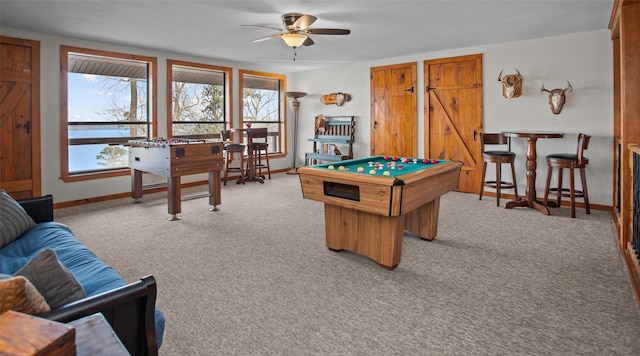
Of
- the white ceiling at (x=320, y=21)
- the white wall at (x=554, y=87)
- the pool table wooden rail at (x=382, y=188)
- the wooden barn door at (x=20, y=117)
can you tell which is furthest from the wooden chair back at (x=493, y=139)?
the wooden barn door at (x=20, y=117)

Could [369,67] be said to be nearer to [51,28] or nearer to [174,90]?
[174,90]

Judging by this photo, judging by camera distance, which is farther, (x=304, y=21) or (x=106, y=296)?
(x=304, y=21)

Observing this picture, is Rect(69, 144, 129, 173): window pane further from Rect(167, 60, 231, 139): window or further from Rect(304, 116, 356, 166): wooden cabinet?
Rect(304, 116, 356, 166): wooden cabinet

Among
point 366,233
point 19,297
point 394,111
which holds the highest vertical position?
point 394,111

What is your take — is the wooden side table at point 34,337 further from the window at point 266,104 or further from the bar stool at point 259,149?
the window at point 266,104

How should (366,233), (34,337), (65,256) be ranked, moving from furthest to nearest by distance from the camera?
(366,233), (65,256), (34,337)

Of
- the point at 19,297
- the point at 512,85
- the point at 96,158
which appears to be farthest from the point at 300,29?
the point at 19,297

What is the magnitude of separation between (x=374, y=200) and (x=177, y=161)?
267cm

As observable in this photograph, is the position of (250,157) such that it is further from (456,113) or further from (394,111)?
(456,113)

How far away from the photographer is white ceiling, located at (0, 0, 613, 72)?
390cm

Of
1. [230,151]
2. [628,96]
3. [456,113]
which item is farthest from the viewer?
[230,151]

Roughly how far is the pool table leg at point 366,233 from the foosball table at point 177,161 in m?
2.08

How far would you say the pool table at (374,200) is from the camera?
2.72 metres

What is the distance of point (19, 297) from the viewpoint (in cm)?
90
